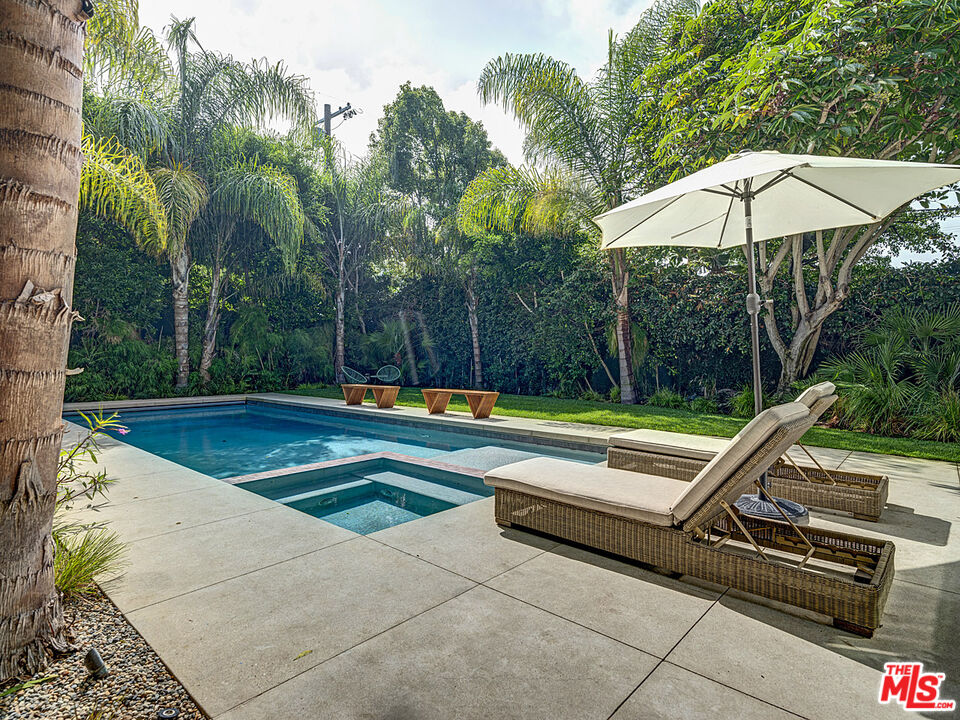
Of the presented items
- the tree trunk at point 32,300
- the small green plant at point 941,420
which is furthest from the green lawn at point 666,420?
the tree trunk at point 32,300

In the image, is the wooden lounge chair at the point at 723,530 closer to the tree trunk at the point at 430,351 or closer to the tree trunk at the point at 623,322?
the tree trunk at the point at 623,322

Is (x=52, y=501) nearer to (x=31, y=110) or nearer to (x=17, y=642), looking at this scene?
(x=17, y=642)

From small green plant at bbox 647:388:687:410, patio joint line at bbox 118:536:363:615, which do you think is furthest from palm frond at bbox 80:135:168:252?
small green plant at bbox 647:388:687:410

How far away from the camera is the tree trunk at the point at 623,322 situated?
34.0 feet

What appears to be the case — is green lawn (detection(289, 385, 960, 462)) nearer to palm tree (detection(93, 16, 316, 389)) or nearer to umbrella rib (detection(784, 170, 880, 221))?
umbrella rib (detection(784, 170, 880, 221))

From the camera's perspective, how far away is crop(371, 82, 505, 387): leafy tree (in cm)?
1484

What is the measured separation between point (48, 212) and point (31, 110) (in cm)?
36

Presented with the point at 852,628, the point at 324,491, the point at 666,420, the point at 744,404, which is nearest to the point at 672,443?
the point at 666,420

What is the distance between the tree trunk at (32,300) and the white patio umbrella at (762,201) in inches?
121

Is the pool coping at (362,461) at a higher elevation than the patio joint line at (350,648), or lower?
lower

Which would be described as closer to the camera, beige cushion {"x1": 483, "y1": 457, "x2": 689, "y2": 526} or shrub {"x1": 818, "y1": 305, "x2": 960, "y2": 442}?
beige cushion {"x1": 483, "y1": 457, "x2": 689, "y2": 526}

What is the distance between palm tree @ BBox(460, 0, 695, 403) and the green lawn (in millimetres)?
1585

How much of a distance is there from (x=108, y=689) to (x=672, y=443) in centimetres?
538

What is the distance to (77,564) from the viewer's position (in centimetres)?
238
